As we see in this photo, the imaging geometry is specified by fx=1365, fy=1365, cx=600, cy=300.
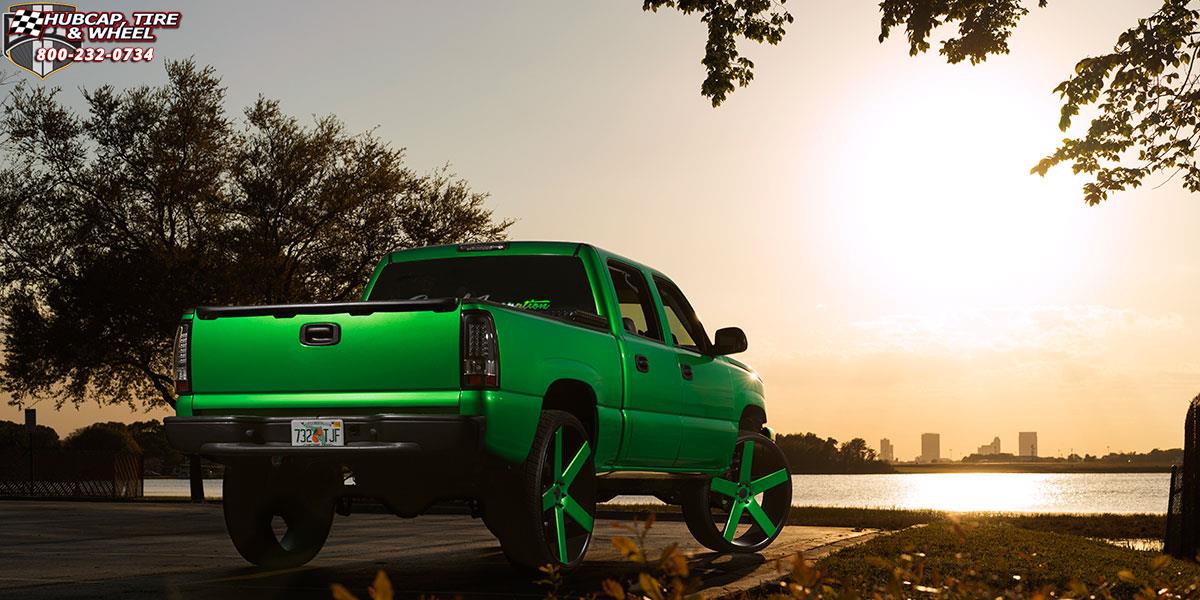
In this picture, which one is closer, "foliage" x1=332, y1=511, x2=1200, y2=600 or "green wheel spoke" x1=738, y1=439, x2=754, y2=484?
"foliage" x1=332, y1=511, x2=1200, y2=600

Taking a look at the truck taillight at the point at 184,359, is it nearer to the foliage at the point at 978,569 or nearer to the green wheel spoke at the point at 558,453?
the green wheel spoke at the point at 558,453

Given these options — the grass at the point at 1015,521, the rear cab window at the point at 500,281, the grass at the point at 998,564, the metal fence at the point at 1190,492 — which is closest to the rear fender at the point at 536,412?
the rear cab window at the point at 500,281

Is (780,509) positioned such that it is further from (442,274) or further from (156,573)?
(156,573)

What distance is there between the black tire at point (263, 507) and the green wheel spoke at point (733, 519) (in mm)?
3416

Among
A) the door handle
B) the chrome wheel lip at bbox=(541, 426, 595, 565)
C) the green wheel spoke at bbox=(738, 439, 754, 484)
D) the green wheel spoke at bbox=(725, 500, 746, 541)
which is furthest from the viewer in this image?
the green wheel spoke at bbox=(738, 439, 754, 484)

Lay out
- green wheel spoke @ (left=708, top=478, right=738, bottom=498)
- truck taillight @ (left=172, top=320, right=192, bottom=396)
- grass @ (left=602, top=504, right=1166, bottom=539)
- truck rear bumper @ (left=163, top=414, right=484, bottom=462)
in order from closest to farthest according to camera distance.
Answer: truck rear bumper @ (left=163, top=414, right=484, bottom=462) < truck taillight @ (left=172, top=320, right=192, bottom=396) < green wheel spoke @ (left=708, top=478, right=738, bottom=498) < grass @ (left=602, top=504, right=1166, bottom=539)

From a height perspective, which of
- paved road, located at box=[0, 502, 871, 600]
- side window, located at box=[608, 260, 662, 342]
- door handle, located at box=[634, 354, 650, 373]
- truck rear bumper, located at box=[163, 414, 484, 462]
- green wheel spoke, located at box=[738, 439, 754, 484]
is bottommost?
paved road, located at box=[0, 502, 871, 600]

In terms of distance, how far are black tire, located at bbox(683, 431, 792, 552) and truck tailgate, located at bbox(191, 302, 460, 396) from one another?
3997 millimetres

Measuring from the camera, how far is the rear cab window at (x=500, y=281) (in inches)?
390

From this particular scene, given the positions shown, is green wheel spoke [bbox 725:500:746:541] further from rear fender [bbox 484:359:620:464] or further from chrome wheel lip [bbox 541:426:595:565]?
chrome wheel lip [bbox 541:426:595:565]

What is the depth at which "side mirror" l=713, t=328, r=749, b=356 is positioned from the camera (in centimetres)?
1120

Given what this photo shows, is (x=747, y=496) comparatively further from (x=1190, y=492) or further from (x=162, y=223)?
(x=162, y=223)

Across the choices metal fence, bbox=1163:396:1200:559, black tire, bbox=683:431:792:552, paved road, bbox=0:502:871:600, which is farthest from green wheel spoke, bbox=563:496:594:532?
metal fence, bbox=1163:396:1200:559

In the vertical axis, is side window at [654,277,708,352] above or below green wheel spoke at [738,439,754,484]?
above
